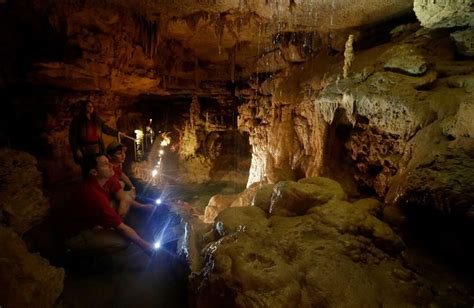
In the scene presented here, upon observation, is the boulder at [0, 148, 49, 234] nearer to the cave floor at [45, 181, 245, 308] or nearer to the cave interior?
the cave interior

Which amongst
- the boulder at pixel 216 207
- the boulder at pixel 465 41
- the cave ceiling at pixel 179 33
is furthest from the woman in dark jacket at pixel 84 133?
the boulder at pixel 465 41

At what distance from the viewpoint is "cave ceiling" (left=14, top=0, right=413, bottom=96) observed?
21.4 feet

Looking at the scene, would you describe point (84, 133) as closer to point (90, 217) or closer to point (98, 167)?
point (98, 167)

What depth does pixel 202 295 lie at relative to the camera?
2.59 m

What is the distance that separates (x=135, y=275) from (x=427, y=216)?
3.60 meters

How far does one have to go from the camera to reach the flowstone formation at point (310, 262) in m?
2.32

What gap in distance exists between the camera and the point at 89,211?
3.75 metres

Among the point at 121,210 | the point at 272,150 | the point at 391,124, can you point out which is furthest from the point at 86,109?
the point at 391,124

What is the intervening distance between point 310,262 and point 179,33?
777 cm

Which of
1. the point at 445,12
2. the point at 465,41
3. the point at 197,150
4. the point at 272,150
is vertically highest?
the point at 445,12

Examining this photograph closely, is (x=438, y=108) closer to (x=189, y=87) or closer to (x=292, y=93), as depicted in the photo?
(x=292, y=93)

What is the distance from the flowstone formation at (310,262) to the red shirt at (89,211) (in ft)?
4.92

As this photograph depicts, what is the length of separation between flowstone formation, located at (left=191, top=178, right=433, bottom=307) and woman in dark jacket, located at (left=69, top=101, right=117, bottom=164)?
154 inches

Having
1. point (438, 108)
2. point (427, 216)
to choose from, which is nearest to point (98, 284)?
point (427, 216)
